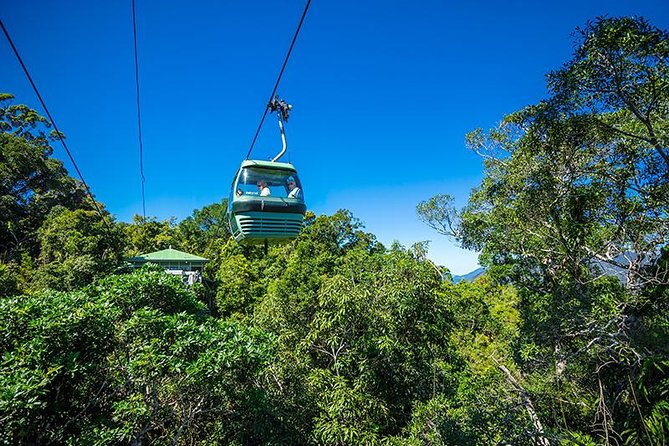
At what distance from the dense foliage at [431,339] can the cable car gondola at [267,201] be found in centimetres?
148

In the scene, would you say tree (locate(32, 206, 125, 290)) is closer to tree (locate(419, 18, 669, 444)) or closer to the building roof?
the building roof

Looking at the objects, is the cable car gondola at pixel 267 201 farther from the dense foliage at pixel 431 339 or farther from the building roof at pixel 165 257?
the building roof at pixel 165 257

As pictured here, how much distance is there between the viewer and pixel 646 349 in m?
3.73

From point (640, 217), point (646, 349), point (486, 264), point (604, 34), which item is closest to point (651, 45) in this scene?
point (604, 34)

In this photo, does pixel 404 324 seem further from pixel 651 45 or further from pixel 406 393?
pixel 651 45

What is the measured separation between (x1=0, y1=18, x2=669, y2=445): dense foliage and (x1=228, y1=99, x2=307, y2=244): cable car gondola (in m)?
1.48

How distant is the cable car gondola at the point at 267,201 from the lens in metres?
5.82

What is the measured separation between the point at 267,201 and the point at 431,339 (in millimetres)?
3859

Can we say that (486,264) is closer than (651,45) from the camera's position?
No

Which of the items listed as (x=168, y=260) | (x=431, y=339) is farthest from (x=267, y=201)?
(x=168, y=260)

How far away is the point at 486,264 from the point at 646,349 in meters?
5.29

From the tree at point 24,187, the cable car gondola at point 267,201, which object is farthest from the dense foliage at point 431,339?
the tree at point 24,187

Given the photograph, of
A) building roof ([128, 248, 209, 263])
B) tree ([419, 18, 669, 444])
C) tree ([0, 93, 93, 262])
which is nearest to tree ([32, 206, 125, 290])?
building roof ([128, 248, 209, 263])

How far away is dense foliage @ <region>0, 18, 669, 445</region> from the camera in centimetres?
360
